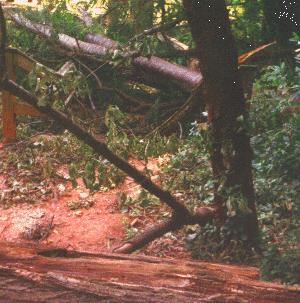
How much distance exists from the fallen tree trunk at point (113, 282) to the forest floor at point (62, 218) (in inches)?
45.0

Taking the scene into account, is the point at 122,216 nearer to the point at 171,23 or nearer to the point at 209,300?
the point at 209,300

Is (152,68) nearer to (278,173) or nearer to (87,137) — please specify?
(278,173)

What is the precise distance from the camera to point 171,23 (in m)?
5.42

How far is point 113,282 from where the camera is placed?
171 centimetres

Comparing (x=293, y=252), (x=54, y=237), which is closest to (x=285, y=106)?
(x=293, y=252)

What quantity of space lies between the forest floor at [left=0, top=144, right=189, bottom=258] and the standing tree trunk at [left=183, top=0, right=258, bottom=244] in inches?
31.1

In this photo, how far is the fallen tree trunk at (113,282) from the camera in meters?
1.62

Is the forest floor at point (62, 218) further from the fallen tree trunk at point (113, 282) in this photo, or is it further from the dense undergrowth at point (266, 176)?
the fallen tree trunk at point (113, 282)

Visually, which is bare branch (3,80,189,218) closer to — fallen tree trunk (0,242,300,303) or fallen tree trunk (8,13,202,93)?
fallen tree trunk (0,242,300,303)

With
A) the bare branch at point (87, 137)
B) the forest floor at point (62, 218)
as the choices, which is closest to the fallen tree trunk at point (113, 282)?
the bare branch at point (87, 137)

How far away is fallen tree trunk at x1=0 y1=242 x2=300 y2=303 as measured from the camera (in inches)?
63.7

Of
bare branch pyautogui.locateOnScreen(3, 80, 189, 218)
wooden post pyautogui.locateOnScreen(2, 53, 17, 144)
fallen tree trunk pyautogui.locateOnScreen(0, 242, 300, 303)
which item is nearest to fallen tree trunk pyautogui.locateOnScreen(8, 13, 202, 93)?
wooden post pyautogui.locateOnScreen(2, 53, 17, 144)

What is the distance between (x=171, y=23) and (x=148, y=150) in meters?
3.77

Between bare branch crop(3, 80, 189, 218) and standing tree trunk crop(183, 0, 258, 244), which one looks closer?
bare branch crop(3, 80, 189, 218)
